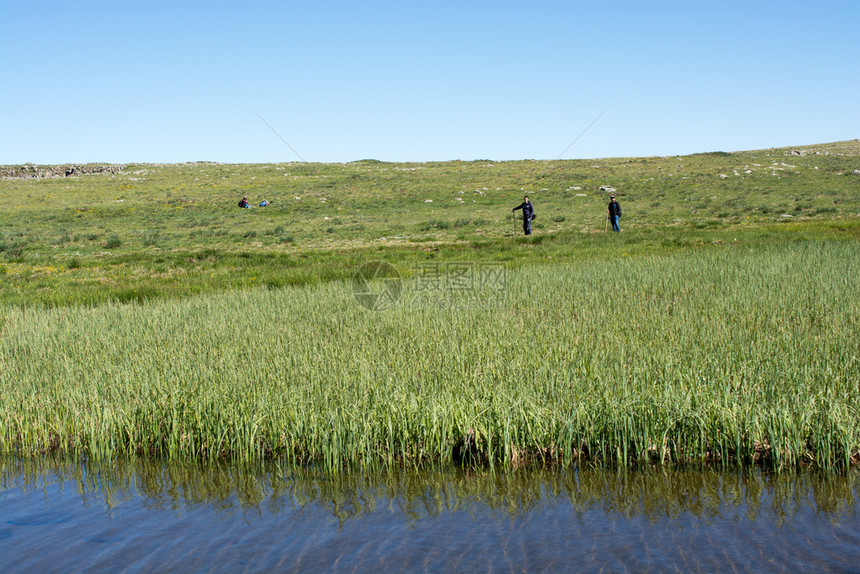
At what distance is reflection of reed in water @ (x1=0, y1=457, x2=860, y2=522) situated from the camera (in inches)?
209

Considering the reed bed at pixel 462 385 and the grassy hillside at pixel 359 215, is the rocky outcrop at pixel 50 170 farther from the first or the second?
the reed bed at pixel 462 385

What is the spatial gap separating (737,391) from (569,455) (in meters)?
1.95

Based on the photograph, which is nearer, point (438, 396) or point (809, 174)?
point (438, 396)

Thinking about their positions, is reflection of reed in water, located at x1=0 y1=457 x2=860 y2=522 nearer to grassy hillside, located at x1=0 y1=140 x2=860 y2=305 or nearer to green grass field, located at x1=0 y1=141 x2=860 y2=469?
green grass field, located at x1=0 y1=141 x2=860 y2=469

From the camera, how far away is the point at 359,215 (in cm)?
4572

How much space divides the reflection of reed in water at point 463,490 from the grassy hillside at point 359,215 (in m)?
12.0

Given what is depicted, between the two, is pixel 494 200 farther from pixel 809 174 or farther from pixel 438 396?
pixel 438 396

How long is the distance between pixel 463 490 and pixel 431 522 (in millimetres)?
599

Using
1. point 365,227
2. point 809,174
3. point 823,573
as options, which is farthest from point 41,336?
point 809,174

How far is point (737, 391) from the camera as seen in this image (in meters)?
6.68

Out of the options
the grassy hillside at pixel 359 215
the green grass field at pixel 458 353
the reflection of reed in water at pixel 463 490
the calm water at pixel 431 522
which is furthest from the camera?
the grassy hillside at pixel 359 215

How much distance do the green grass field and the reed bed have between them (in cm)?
3

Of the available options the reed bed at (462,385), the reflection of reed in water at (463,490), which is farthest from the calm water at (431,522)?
the reed bed at (462,385)

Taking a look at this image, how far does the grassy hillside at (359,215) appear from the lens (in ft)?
73.7
